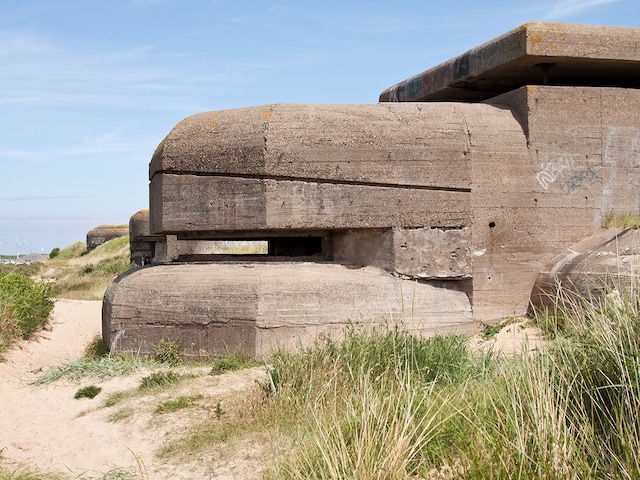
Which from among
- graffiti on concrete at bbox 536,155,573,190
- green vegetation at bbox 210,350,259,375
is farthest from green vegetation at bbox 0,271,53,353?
graffiti on concrete at bbox 536,155,573,190

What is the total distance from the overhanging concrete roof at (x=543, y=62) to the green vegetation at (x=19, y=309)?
5.70m

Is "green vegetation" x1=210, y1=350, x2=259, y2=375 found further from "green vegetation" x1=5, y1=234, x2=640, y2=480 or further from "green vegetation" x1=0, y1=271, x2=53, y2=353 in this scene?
"green vegetation" x1=0, y1=271, x2=53, y2=353

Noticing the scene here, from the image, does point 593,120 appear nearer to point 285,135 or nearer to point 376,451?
point 285,135

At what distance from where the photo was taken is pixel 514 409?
126 inches

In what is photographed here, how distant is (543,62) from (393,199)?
2081 mm

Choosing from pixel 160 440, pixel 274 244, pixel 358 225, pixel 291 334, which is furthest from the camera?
pixel 274 244

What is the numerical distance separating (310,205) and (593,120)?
2992 millimetres

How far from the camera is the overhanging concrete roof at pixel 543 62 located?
6.93 m

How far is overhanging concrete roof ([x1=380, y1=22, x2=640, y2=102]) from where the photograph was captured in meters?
6.93

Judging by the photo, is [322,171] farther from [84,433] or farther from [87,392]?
[84,433]

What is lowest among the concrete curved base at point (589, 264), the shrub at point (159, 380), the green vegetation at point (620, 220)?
the shrub at point (159, 380)

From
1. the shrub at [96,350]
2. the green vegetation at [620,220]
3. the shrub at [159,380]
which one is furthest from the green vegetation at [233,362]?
the green vegetation at [620,220]

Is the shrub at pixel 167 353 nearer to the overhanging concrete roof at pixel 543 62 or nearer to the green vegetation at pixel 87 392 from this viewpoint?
the green vegetation at pixel 87 392

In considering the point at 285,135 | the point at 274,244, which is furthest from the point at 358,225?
the point at 274,244
